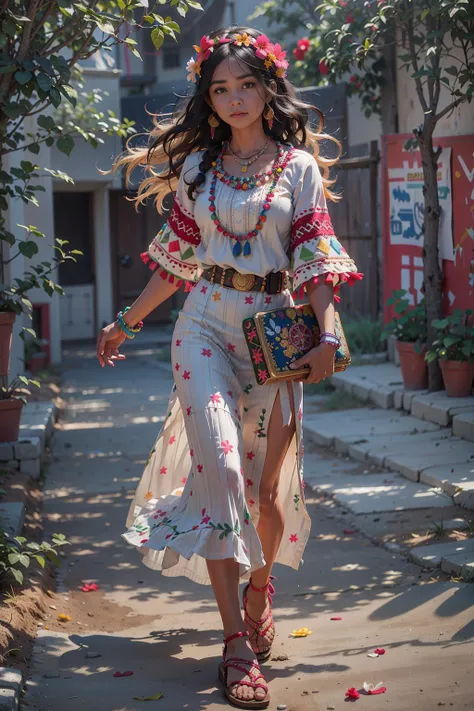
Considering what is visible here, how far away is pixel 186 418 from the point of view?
3373 mm

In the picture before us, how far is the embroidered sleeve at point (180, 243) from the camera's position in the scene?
3.58 m

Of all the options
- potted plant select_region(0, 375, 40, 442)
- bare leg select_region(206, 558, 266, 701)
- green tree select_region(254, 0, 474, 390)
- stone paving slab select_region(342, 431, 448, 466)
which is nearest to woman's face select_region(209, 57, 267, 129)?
bare leg select_region(206, 558, 266, 701)

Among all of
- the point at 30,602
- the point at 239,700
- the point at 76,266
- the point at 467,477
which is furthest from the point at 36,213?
the point at 239,700

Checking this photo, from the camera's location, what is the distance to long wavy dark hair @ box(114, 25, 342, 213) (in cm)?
345

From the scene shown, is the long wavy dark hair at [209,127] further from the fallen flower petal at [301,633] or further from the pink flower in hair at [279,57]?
the fallen flower petal at [301,633]

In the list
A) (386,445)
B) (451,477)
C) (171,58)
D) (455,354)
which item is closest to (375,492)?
(451,477)

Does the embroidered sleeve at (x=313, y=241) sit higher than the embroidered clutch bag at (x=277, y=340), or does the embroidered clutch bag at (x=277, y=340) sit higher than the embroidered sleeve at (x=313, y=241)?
the embroidered sleeve at (x=313, y=241)

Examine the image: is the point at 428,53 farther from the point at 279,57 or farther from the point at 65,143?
the point at 279,57

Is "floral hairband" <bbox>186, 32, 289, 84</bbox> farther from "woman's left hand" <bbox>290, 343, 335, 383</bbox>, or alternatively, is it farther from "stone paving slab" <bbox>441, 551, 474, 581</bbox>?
"stone paving slab" <bbox>441, 551, 474, 581</bbox>

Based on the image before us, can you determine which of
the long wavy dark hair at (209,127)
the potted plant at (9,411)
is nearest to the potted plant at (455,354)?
the potted plant at (9,411)

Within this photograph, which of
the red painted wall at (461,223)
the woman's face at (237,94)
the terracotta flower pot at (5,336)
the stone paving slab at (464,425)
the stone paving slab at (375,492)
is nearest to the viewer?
the woman's face at (237,94)

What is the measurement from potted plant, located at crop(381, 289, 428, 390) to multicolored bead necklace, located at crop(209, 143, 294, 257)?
182 inches

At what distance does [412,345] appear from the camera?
795cm

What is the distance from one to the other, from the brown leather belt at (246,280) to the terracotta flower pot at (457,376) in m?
4.22
